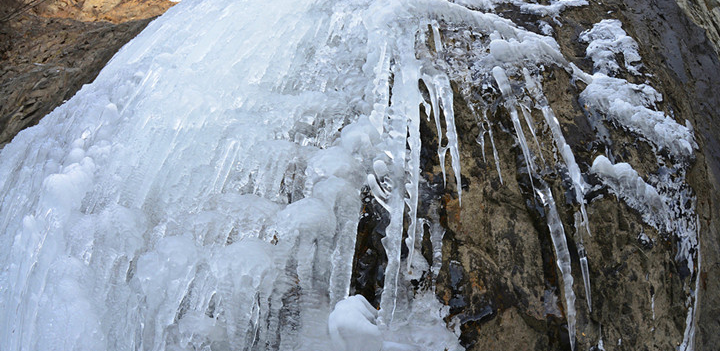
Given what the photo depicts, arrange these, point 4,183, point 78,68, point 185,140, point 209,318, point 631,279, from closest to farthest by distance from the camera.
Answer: point 209,318 < point 631,279 < point 185,140 < point 4,183 < point 78,68

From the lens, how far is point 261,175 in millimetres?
2076

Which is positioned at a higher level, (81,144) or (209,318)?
(81,144)

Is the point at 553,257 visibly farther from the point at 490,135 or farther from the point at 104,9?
the point at 104,9

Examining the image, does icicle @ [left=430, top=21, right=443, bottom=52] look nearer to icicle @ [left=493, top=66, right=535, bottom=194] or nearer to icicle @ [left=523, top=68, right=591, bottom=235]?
icicle @ [left=493, top=66, right=535, bottom=194]

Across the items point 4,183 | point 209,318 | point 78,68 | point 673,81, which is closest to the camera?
point 209,318

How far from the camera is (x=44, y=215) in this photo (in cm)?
204

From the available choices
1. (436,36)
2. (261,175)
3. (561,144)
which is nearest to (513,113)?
(561,144)

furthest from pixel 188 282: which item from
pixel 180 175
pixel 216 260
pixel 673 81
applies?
pixel 673 81

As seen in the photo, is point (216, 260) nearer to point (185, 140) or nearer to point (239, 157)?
point (239, 157)

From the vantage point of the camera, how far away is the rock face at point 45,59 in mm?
3605

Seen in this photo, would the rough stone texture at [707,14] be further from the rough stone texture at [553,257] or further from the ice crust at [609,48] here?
the rough stone texture at [553,257]

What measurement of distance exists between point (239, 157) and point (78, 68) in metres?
2.49

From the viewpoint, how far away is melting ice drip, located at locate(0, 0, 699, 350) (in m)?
1.76

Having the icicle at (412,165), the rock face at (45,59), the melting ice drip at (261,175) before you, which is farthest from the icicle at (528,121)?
the rock face at (45,59)
